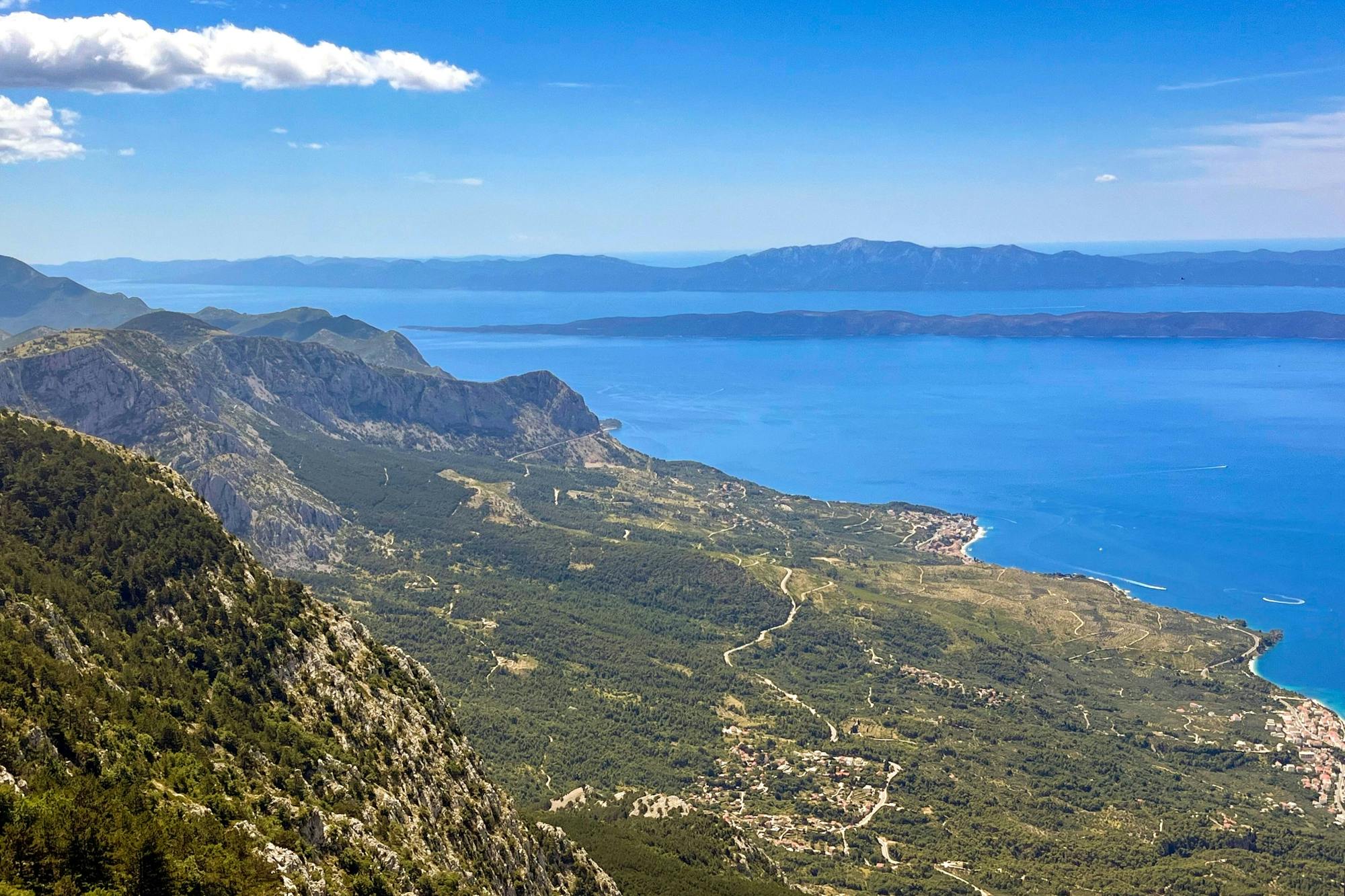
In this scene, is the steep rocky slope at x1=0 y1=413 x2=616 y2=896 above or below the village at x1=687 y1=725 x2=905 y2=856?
above

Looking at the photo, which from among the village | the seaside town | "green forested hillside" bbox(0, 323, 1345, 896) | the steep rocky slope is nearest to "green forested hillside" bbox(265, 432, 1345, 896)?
the village

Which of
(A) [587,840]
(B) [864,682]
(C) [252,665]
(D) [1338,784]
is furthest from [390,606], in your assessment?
(D) [1338,784]

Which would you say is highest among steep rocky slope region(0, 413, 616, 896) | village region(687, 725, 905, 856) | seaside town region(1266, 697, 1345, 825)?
steep rocky slope region(0, 413, 616, 896)

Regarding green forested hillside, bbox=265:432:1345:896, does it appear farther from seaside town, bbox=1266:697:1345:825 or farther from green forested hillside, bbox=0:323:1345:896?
seaside town, bbox=1266:697:1345:825

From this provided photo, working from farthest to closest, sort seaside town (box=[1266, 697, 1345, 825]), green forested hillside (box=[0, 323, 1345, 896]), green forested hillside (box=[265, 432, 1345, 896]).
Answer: seaside town (box=[1266, 697, 1345, 825]) → green forested hillside (box=[0, 323, 1345, 896]) → green forested hillside (box=[265, 432, 1345, 896])

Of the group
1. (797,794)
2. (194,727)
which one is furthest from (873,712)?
(194,727)

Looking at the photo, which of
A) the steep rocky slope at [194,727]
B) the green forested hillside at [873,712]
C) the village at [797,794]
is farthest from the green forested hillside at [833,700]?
the steep rocky slope at [194,727]

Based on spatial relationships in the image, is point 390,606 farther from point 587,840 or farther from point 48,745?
point 48,745

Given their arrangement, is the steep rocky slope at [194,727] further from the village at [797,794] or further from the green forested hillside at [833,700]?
the village at [797,794]
